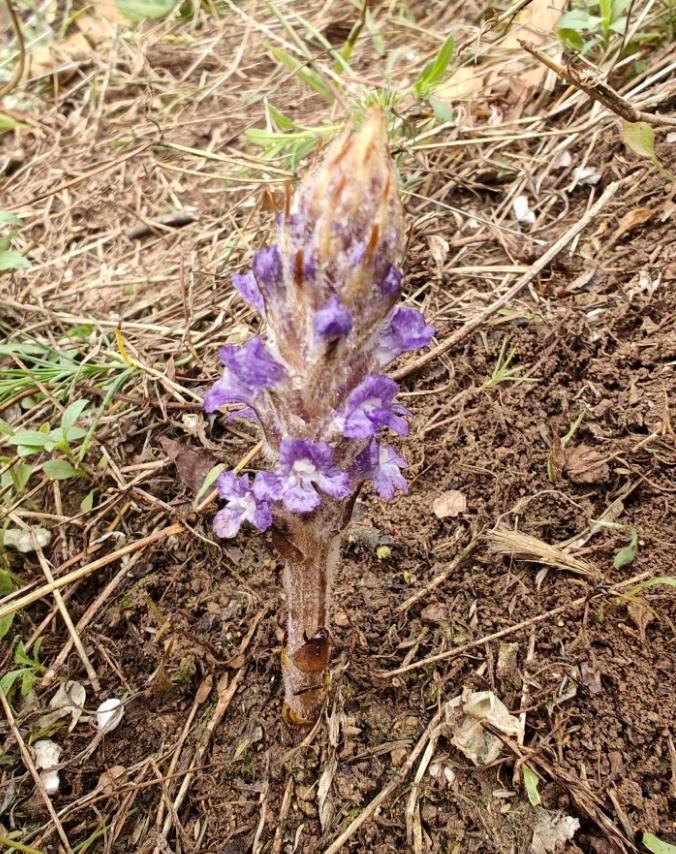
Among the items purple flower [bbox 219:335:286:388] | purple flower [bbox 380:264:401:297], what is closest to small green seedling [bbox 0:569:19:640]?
purple flower [bbox 219:335:286:388]

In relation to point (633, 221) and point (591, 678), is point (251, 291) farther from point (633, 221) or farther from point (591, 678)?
point (633, 221)

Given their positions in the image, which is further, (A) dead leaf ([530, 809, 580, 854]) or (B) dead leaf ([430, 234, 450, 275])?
(B) dead leaf ([430, 234, 450, 275])

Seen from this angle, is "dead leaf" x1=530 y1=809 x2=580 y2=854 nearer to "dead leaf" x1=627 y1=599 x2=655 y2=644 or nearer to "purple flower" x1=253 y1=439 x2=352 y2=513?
"dead leaf" x1=627 y1=599 x2=655 y2=644

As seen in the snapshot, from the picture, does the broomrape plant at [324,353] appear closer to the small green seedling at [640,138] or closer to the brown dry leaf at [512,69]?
the small green seedling at [640,138]

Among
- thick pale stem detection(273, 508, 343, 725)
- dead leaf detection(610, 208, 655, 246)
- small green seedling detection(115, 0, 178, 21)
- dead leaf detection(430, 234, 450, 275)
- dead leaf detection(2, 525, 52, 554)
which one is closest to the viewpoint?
thick pale stem detection(273, 508, 343, 725)

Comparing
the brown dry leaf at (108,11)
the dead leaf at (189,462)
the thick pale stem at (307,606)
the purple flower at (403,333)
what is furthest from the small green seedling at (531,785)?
the brown dry leaf at (108,11)

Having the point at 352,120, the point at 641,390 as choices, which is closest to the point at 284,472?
the point at 352,120

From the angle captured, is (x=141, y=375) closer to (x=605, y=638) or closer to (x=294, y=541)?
(x=294, y=541)
